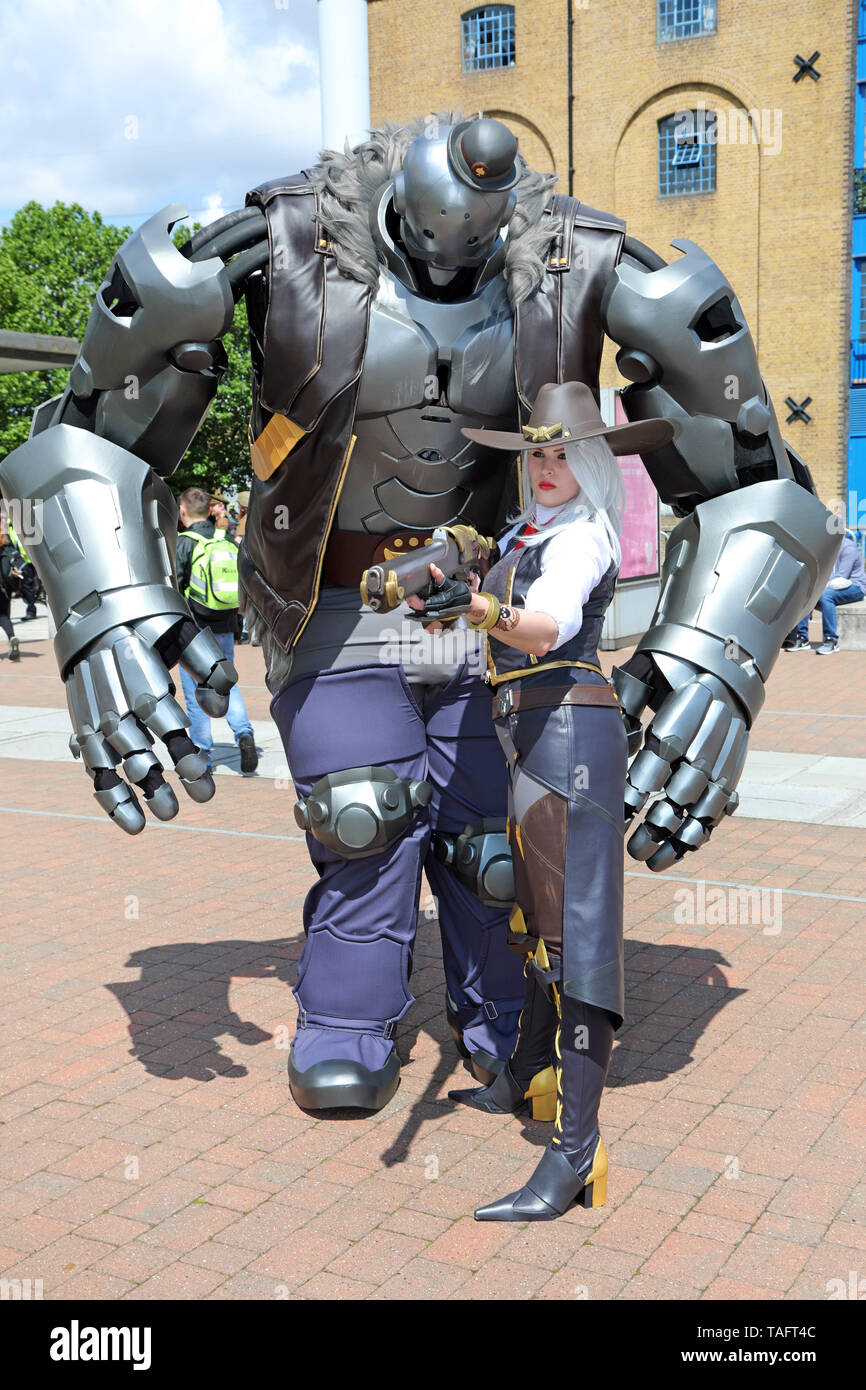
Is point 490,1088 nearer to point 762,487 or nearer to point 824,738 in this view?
point 762,487

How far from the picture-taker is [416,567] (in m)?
2.48

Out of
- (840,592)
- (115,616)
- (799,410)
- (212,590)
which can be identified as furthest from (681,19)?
(115,616)

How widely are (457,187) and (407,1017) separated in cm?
253

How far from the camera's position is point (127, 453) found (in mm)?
3268

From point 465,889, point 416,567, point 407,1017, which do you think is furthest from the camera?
point 407,1017

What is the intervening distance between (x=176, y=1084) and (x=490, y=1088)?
2.98ft

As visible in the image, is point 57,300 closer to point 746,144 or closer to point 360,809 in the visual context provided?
point 746,144

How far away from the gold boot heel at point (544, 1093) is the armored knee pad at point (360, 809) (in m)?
0.72

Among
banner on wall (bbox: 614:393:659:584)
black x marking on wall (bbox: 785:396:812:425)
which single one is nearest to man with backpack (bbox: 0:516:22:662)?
banner on wall (bbox: 614:393:659:584)

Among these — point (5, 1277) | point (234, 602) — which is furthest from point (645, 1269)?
point (234, 602)

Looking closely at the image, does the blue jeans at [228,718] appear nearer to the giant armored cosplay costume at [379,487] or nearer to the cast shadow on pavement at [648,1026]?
the cast shadow on pavement at [648,1026]

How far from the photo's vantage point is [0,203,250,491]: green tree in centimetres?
3092

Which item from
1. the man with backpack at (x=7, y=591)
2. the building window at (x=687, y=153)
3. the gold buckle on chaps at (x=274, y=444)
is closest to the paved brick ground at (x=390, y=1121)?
the gold buckle on chaps at (x=274, y=444)
